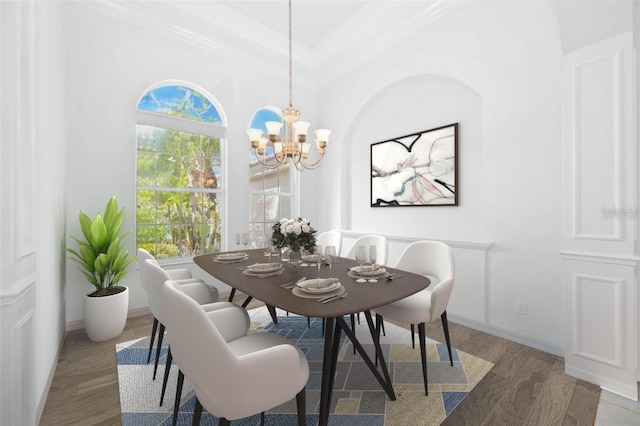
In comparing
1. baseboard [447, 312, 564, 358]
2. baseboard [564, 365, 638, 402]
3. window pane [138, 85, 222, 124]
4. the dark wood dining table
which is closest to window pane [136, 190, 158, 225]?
window pane [138, 85, 222, 124]

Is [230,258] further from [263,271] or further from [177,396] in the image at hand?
[177,396]

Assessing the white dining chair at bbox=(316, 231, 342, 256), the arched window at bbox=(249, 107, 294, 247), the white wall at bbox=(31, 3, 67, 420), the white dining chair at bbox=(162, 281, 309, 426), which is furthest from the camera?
the arched window at bbox=(249, 107, 294, 247)

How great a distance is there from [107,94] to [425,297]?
3.75 meters

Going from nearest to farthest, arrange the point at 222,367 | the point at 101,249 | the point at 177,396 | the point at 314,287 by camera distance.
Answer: the point at 222,367 < the point at 177,396 < the point at 314,287 < the point at 101,249

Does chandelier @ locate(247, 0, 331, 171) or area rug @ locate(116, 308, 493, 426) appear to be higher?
chandelier @ locate(247, 0, 331, 171)

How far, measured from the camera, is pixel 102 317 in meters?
2.71

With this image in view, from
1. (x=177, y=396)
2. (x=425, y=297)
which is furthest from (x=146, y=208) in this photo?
(x=425, y=297)

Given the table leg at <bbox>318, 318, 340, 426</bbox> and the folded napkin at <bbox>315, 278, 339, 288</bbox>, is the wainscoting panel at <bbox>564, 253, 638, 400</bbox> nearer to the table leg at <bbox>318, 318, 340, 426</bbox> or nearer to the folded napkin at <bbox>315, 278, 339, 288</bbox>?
the folded napkin at <bbox>315, 278, 339, 288</bbox>

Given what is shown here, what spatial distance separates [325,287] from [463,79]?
2.74m

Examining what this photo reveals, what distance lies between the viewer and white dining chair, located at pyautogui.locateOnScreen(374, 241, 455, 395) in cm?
202

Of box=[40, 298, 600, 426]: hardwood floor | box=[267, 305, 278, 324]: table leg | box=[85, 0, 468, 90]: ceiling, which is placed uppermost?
box=[85, 0, 468, 90]: ceiling

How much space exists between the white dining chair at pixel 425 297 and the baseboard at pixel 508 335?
87cm

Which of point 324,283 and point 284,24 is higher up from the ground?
point 284,24

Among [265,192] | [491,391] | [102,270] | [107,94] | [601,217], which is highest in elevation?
[107,94]
